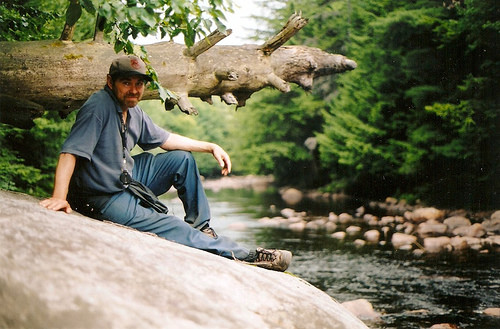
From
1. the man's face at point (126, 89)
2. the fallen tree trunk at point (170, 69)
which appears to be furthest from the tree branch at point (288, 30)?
the man's face at point (126, 89)

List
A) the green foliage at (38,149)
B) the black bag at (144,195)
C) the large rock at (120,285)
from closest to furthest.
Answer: the large rock at (120,285) < the black bag at (144,195) < the green foliage at (38,149)

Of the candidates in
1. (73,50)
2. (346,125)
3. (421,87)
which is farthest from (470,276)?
(346,125)

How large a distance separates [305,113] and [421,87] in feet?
41.5

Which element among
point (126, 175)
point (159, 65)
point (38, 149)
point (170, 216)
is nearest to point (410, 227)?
point (38, 149)

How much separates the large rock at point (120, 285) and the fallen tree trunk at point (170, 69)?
86.8 inches

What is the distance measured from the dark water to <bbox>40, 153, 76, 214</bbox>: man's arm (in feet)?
14.2

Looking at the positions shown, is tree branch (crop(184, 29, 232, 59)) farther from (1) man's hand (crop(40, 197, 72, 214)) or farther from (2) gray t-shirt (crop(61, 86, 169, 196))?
(1) man's hand (crop(40, 197, 72, 214))

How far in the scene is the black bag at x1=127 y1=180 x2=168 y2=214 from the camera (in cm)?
386

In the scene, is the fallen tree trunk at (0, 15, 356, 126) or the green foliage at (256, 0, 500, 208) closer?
the fallen tree trunk at (0, 15, 356, 126)

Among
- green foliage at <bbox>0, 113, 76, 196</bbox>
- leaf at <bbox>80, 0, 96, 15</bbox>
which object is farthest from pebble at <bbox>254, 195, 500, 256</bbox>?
leaf at <bbox>80, 0, 96, 15</bbox>

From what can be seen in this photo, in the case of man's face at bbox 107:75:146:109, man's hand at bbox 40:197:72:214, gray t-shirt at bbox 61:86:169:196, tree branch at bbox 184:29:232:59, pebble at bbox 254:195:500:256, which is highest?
tree branch at bbox 184:29:232:59

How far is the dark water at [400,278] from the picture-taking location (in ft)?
22.2

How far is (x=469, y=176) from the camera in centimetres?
1573

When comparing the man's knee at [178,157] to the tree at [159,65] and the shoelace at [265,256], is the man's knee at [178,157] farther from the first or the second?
the shoelace at [265,256]
